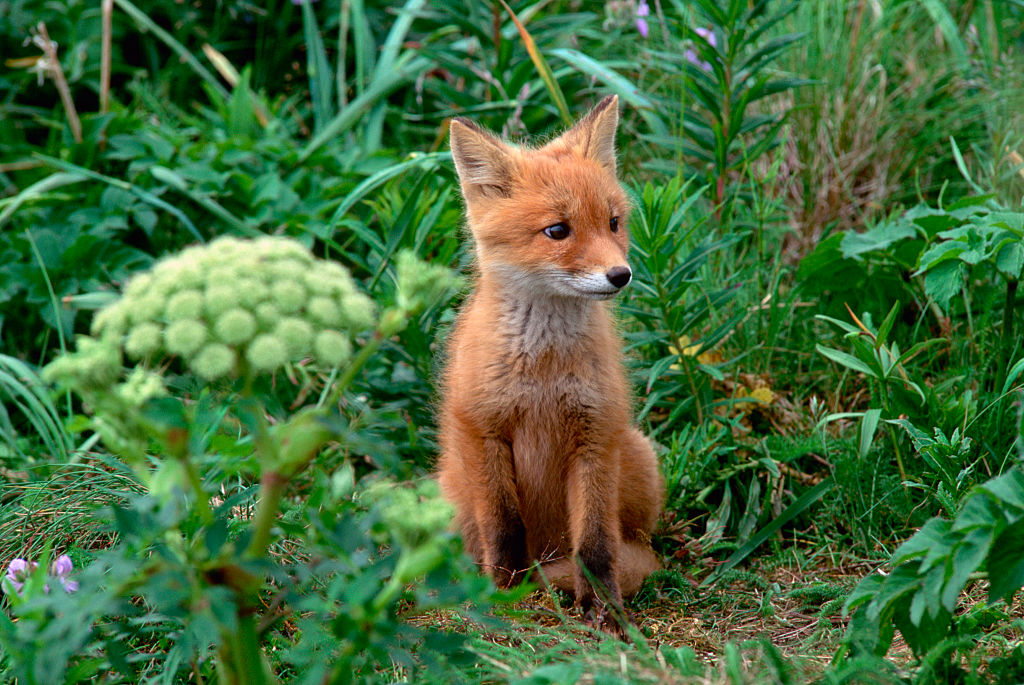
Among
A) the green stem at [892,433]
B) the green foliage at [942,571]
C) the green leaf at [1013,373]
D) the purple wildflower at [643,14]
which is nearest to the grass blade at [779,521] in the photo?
the green stem at [892,433]

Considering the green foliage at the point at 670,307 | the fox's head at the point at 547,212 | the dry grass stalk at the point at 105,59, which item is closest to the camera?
the fox's head at the point at 547,212

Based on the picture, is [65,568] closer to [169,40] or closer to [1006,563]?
[1006,563]

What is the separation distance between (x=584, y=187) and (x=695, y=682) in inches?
64.7

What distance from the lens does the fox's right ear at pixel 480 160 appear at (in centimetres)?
322

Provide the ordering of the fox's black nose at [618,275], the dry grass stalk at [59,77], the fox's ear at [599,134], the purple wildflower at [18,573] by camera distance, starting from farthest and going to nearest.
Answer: the dry grass stalk at [59,77] < the fox's ear at [599,134] < the fox's black nose at [618,275] < the purple wildflower at [18,573]

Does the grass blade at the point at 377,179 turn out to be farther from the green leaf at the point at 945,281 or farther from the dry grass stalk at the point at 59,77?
the green leaf at the point at 945,281

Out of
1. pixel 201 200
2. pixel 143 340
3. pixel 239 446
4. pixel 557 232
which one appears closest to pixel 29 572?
pixel 239 446

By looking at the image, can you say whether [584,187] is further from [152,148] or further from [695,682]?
[152,148]

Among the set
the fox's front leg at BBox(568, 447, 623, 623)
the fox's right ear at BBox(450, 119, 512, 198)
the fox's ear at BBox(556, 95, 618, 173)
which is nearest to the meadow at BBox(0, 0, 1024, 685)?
the fox's front leg at BBox(568, 447, 623, 623)

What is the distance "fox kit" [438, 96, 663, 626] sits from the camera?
303cm

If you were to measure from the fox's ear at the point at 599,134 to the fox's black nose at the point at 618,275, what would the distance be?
0.66 meters

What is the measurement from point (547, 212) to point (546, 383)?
542 mm

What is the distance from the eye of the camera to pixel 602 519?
119 inches

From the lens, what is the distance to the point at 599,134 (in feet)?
11.3
